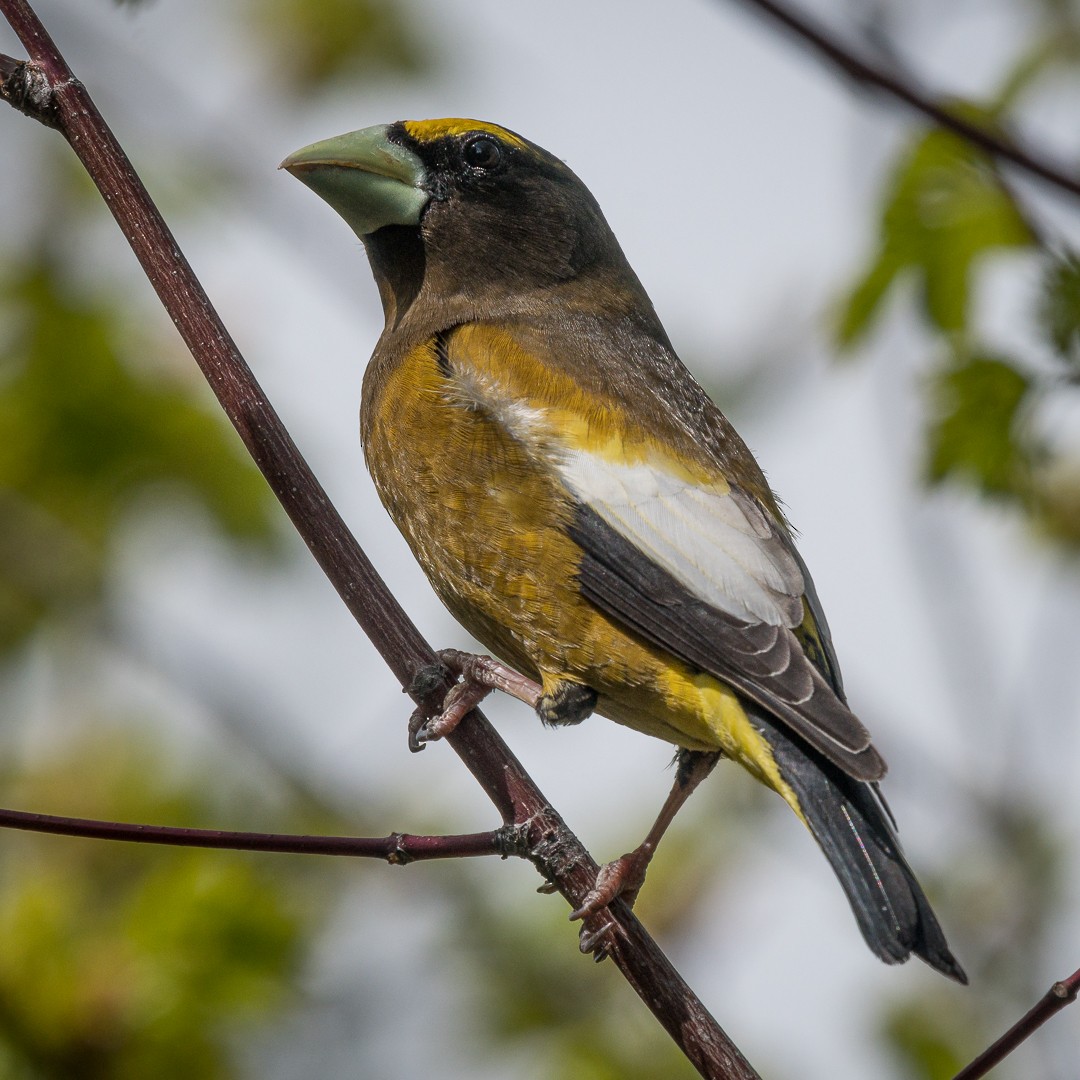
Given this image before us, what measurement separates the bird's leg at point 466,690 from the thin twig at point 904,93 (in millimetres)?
1599

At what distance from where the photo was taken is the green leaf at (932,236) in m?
3.98

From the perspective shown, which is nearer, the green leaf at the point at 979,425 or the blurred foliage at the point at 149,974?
the blurred foliage at the point at 149,974

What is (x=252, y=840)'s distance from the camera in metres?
2.29

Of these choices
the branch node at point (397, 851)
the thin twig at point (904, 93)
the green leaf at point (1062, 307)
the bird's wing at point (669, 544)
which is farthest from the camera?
the bird's wing at point (669, 544)

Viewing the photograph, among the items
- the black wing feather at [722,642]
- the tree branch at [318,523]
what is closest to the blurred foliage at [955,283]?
the black wing feather at [722,642]

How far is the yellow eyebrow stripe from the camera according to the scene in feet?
14.6

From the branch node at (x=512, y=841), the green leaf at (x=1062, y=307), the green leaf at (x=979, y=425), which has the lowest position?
the branch node at (x=512, y=841)

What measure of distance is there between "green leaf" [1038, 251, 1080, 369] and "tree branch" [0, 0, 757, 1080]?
4.83 feet

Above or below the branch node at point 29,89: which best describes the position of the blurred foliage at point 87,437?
below

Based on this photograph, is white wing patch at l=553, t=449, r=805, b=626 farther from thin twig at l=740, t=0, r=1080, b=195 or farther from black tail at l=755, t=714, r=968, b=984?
thin twig at l=740, t=0, r=1080, b=195

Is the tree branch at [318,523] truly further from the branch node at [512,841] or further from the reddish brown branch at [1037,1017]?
the reddish brown branch at [1037,1017]

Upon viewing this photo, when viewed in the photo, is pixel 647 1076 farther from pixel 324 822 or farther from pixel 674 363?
pixel 674 363

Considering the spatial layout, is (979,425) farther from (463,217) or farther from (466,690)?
(463,217)

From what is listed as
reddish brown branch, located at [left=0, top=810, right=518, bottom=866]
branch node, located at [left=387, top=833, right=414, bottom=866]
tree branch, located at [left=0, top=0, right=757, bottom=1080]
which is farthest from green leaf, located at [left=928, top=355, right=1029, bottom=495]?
branch node, located at [left=387, top=833, right=414, bottom=866]
